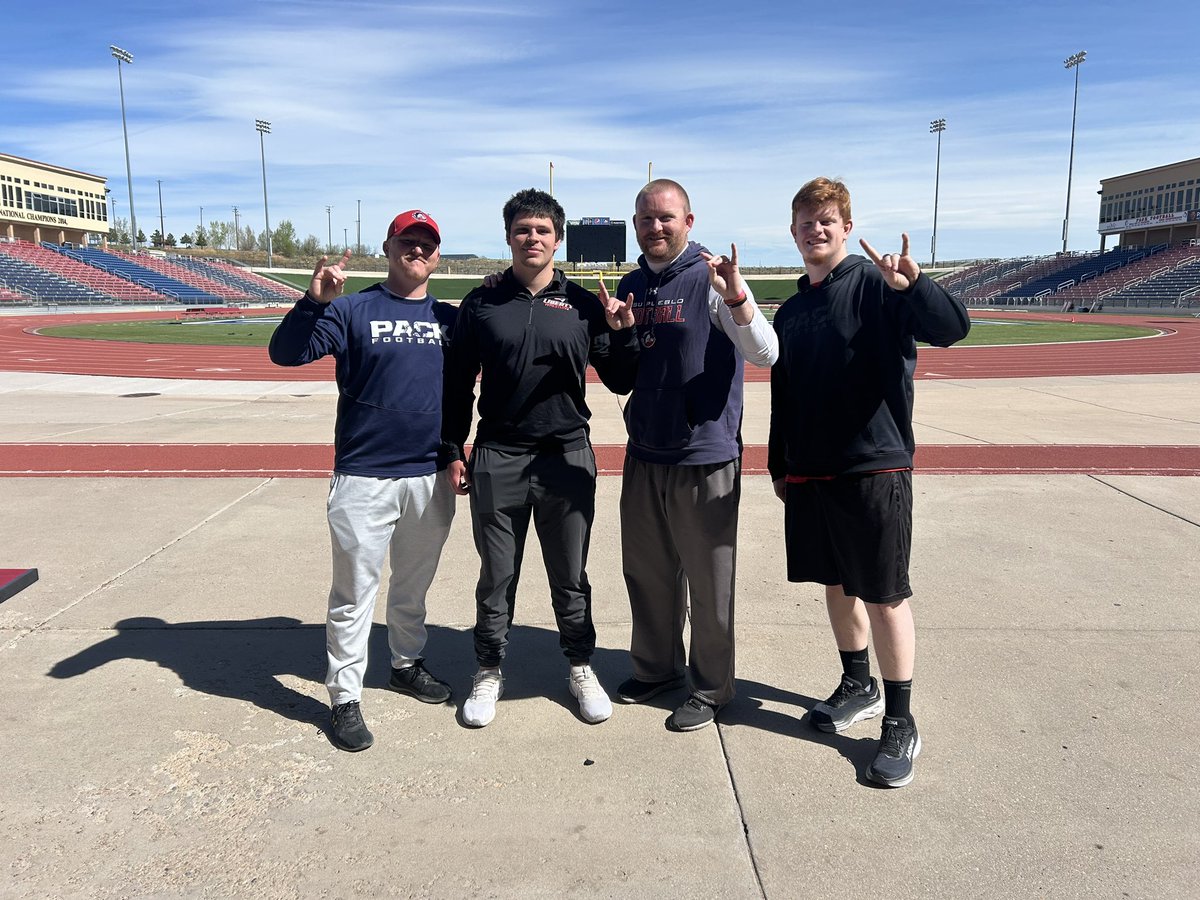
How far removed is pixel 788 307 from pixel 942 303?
59 centimetres

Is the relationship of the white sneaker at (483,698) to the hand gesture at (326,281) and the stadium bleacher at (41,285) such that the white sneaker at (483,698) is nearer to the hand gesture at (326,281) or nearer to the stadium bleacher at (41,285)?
the hand gesture at (326,281)

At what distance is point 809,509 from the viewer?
10.4 ft

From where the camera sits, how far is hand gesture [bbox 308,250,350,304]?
307cm

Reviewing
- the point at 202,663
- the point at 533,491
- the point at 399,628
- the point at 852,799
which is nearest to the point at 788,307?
the point at 533,491

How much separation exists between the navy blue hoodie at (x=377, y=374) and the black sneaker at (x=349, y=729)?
870mm

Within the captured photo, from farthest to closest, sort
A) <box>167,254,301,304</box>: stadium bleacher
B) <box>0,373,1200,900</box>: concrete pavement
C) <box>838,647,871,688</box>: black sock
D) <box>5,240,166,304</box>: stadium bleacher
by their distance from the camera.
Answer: <box>167,254,301,304</box>: stadium bleacher < <box>5,240,166,304</box>: stadium bleacher < <box>838,647,871,688</box>: black sock < <box>0,373,1200,900</box>: concrete pavement

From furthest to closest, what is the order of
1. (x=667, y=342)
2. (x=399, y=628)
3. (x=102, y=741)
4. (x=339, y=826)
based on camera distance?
1. (x=399, y=628)
2. (x=667, y=342)
3. (x=102, y=741)
4. (x=339, y=826)

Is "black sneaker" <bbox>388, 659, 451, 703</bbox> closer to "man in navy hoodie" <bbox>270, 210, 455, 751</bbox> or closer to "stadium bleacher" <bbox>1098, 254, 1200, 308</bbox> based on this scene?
"man in navy hoodie" <bbox>270, 210, 455, 751</bbox>

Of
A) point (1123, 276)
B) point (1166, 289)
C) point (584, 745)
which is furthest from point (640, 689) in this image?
point (1123, 276)

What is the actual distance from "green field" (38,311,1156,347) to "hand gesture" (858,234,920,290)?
22777mm

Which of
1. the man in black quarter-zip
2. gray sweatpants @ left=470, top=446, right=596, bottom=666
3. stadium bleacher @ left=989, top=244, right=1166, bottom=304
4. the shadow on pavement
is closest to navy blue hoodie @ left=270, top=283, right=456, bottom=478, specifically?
the man in black quarter-zip

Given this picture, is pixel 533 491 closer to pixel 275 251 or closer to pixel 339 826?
pixel 339 826

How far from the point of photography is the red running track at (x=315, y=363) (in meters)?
16.5

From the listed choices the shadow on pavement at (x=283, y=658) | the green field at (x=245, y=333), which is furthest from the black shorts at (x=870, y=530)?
the green field at (x=245, y=333)
